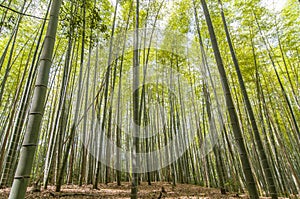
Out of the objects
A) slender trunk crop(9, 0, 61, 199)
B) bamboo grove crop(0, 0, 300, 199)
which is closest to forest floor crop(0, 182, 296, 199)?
bamboo grove crop(0, 0, 300, 199)

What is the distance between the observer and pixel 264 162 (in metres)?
2.21

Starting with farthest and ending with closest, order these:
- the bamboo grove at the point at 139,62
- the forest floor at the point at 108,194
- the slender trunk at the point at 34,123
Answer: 1. the bamboo grove at the point at 139,62
2. the forest floor at the point at 108,194
3. the slender trunk at the point at 34,123

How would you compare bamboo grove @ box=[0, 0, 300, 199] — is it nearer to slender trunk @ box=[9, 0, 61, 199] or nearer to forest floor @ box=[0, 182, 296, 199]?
forest floor @ box=[0, 182, 296, 199]

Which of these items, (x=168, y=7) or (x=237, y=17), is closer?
(x=237, y=17)

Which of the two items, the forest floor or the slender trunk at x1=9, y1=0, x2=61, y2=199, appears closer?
the slender trunk at x1=9, y1=0, x2=61, y2=199

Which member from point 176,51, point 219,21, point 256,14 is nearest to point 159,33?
point 176,51

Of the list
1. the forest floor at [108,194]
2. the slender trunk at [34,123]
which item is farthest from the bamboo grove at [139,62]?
the slender trunk at [34,123]

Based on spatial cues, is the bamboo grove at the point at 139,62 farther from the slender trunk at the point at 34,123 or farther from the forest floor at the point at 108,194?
the slender trunk at the point at 34,123

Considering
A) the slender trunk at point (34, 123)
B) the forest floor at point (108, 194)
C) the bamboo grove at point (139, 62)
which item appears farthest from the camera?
the bamboo grove at point (139, 62)

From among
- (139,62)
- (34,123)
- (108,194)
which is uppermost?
(139,62)

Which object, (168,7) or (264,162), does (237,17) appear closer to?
(168,7)

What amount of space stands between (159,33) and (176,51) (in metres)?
0.93

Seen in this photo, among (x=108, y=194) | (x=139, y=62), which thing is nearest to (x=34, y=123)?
(x=108, y=194)

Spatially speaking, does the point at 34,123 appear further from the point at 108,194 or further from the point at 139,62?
the point at 139,62
